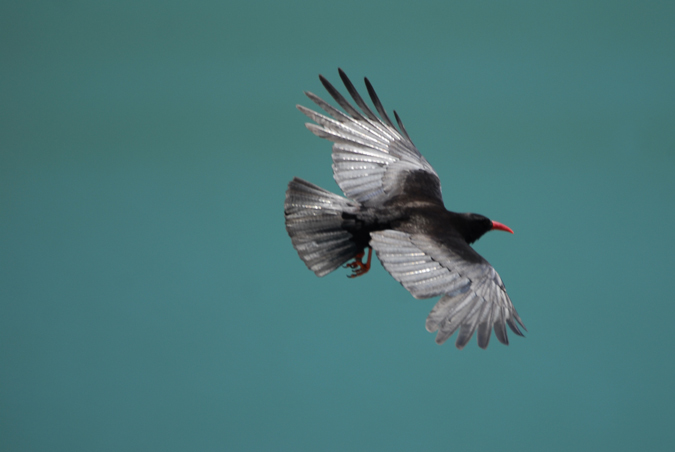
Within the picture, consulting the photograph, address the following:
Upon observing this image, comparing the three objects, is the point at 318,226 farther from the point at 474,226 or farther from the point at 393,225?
the point at 474,226

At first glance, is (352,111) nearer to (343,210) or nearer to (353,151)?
(353,151)

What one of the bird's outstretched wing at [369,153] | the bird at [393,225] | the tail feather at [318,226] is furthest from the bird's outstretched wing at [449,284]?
the bird's outstretched wing at [369,153]

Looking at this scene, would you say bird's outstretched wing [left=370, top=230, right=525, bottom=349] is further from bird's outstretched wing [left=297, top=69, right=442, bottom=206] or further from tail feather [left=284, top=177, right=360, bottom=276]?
bird's outstretched wing [left=297, top=69, right=442, bottom=206]

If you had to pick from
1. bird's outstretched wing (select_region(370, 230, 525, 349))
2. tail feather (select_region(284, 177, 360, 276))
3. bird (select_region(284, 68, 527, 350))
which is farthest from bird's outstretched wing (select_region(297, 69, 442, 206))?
bird's outstretched wing (select_region(370, 230, 525, 349))

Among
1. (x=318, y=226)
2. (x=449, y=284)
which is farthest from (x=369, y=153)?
(x=449, y=284)

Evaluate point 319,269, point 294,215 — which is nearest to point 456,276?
point 319,269

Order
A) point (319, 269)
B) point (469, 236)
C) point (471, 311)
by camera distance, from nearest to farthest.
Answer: point (471, 311)
point (319, 269)
point (469, 236)

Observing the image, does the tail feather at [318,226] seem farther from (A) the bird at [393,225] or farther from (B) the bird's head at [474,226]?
(B) the bird's head at [474,226]
